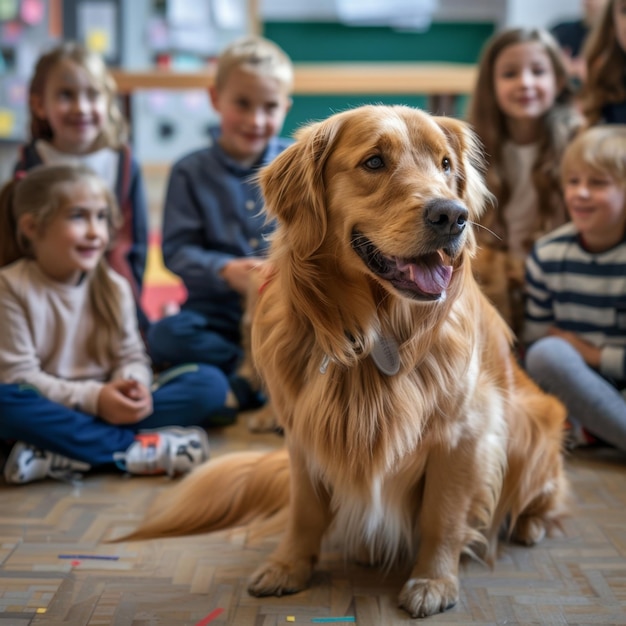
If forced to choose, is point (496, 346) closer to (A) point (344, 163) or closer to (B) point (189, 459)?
(A) point (344, 163)

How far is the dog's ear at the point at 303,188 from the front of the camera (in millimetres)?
1410

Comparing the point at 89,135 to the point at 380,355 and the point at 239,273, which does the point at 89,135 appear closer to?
the point at 239,273

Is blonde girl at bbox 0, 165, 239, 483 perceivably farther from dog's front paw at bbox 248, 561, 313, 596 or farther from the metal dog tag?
the metal dog tag

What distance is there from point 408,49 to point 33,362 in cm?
540

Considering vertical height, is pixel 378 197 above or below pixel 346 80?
below

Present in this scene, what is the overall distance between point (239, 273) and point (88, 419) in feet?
2.40

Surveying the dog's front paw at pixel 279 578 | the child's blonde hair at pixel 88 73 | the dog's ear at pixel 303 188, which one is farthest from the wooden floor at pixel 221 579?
the child's blonde hair at pixel 88 73

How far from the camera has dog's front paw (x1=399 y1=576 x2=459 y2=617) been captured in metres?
1.40

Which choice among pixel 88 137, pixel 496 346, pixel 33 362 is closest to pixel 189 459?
pixel 33 362

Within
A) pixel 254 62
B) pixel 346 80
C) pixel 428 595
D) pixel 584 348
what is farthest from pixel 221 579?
pixel 346 80

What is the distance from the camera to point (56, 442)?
6.54 feet

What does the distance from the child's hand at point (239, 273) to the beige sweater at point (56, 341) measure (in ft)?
1.26

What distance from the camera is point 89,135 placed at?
277 centimetres

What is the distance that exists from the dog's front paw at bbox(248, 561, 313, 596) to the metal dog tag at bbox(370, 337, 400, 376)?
17.5 inches
